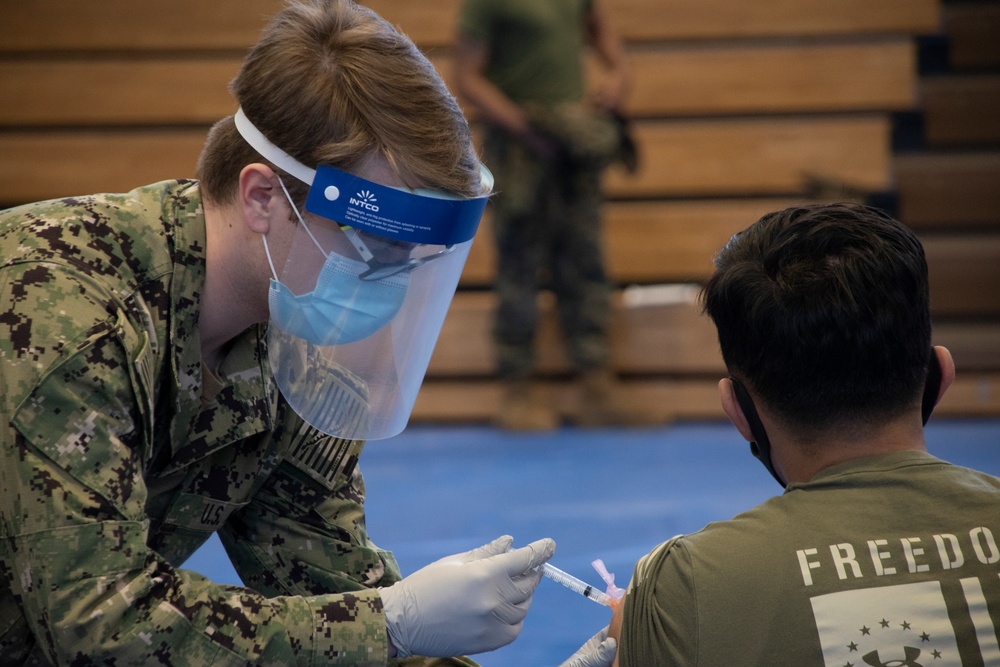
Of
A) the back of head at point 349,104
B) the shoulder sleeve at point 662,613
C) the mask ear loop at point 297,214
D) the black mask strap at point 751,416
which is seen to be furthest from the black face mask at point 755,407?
the mask ear loop at point 297,214

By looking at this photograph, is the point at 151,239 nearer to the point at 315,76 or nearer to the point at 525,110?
the point at 315,76

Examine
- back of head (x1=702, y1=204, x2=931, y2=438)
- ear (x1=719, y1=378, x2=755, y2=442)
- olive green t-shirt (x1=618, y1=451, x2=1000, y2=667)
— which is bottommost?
olive green t-shirt (x1=618, y1=451, x2=1000, y2=667)

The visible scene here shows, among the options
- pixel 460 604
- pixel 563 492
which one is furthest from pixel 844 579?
pixel 563 492

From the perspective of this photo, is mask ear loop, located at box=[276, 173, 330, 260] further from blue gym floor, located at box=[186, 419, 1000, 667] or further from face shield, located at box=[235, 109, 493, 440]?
blue gym floor, located at box=[186, 419, 1000, 667]

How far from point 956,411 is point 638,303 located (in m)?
1.31

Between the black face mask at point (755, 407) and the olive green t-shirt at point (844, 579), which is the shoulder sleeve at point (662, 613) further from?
the black face mask at point (755, 407)

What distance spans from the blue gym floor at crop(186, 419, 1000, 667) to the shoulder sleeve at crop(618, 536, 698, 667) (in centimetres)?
85

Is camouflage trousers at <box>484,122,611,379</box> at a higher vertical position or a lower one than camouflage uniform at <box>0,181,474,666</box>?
lower

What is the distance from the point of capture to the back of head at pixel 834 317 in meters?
1.07

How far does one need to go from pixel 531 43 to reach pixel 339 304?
8.99 feet

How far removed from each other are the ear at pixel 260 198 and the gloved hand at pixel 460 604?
45 centimetres

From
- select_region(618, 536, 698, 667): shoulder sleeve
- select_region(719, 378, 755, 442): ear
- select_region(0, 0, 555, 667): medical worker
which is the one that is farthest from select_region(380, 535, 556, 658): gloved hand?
select_region(719, 378, 755, 442): ear

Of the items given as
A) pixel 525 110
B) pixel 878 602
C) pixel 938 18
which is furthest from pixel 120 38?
pixel 878 602

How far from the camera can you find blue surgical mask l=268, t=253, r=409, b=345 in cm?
126
